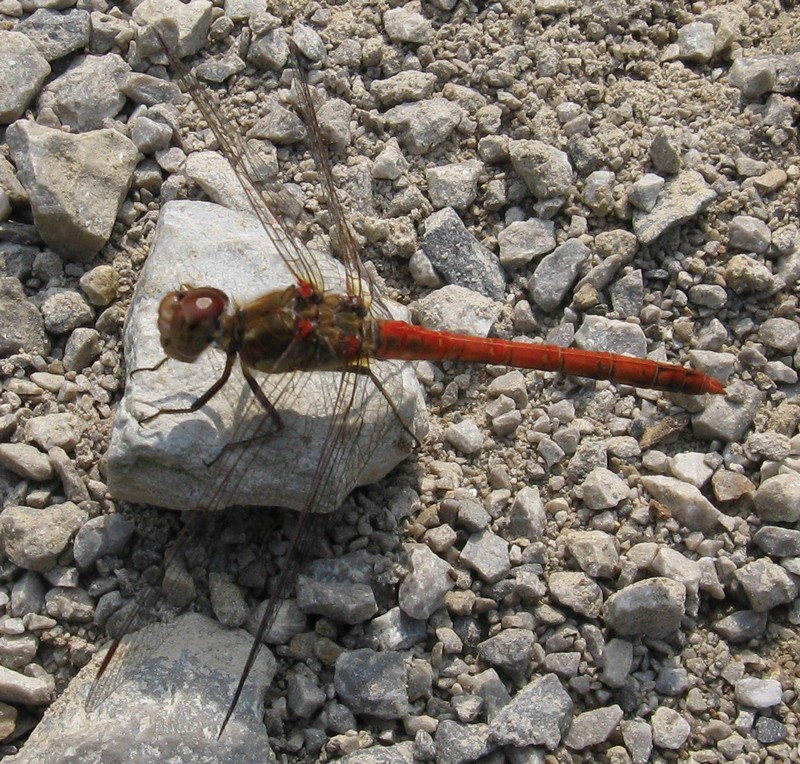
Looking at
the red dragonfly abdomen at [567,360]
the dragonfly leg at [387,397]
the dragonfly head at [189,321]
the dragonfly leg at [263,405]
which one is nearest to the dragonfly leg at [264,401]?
the dragonfly leg at [263,405]

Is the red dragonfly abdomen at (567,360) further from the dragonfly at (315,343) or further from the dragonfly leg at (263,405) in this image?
the dragonfly leg at (263,405)

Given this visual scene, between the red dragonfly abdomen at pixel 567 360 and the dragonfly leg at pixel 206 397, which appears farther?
the red dragonfly abdomen at pixel 567 360

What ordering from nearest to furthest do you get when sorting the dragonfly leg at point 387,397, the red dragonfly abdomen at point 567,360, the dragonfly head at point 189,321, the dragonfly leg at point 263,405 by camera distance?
the dragonfly head at point 189,321
the dragonfly leg at point 263,405
the dragonfly leg at point 387,397
the red dragonfly abdomen at point 567,360

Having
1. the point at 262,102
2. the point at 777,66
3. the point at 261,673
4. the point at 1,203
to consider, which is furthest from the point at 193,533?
the point at 777,66

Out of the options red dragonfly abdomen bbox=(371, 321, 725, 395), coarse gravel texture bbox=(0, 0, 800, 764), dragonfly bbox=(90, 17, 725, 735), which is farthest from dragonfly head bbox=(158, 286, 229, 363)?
red dragonfly abdomen bbox=(371, 321, 725, 395)

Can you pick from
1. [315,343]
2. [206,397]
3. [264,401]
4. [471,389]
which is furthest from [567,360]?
[206,397]

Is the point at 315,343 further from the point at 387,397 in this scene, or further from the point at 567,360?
the point at 567,360

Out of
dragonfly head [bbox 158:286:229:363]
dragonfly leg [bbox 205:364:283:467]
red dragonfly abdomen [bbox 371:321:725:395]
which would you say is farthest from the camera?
red dragonfly abdomen [bbox 371:321:725:395]

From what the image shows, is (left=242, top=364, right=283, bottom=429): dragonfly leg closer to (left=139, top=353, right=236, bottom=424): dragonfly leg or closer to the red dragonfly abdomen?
(left=139, top=353, right=236, bottom=424): dragonfly leg
